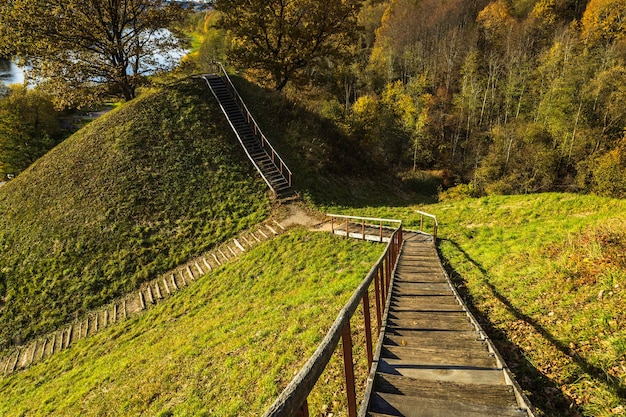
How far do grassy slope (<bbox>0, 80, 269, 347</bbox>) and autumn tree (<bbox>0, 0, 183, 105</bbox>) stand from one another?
11.9 feet

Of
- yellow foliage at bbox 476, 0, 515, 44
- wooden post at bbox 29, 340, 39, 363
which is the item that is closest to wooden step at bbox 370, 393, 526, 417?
wooden post at bbox 29, 340, 39, 363

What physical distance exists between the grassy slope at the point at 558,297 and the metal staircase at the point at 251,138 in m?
11.0

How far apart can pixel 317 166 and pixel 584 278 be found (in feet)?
57.9

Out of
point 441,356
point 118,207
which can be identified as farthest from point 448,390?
point 118,207

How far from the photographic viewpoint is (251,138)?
75.9 ft

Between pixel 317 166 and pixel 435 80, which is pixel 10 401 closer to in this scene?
pixel 317 166

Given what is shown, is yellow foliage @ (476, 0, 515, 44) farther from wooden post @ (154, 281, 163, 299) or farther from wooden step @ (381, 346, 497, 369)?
wooden step @ (381, 346, 497, 369)

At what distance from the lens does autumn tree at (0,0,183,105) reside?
71.7 feet

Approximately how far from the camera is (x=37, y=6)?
855 inches

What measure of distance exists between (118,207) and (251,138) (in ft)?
31.3

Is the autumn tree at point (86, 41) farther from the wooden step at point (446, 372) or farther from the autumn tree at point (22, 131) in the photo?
the wooden step at point (446, 372)

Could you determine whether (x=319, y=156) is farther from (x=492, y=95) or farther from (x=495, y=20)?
(x=495, y=20)

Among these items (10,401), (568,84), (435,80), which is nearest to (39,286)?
(10,401)

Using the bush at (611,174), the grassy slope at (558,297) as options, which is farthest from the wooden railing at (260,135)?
the bush at (611,174)
